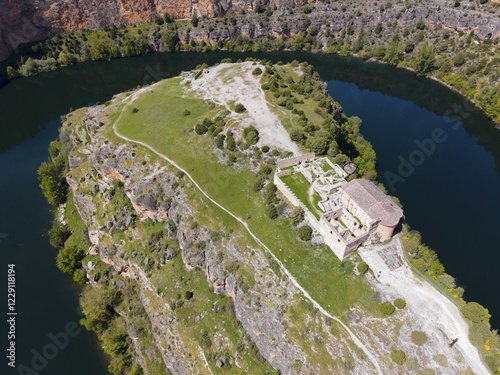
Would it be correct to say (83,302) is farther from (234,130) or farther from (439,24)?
(439,24)

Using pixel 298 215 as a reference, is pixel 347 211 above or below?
above

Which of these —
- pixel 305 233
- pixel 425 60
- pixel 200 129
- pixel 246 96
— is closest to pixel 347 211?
pixel 305 233

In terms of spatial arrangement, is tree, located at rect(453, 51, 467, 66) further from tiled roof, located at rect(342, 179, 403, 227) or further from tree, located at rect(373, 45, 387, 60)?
tiled roof, located at rect(342, 179, 403, 227)

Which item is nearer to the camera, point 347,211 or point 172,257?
point 347,211

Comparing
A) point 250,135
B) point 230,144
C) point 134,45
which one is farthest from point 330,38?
point 230,144

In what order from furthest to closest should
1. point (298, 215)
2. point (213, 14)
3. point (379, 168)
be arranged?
1. point (213, 14)
2. point (379, 168)
3. point (298, 215)

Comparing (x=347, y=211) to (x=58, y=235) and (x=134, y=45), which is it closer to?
(x=58, y=235)

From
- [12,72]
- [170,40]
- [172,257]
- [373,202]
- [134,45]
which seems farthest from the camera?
[170,40]

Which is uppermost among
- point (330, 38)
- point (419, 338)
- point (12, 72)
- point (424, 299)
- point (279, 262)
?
point (424, 299)
